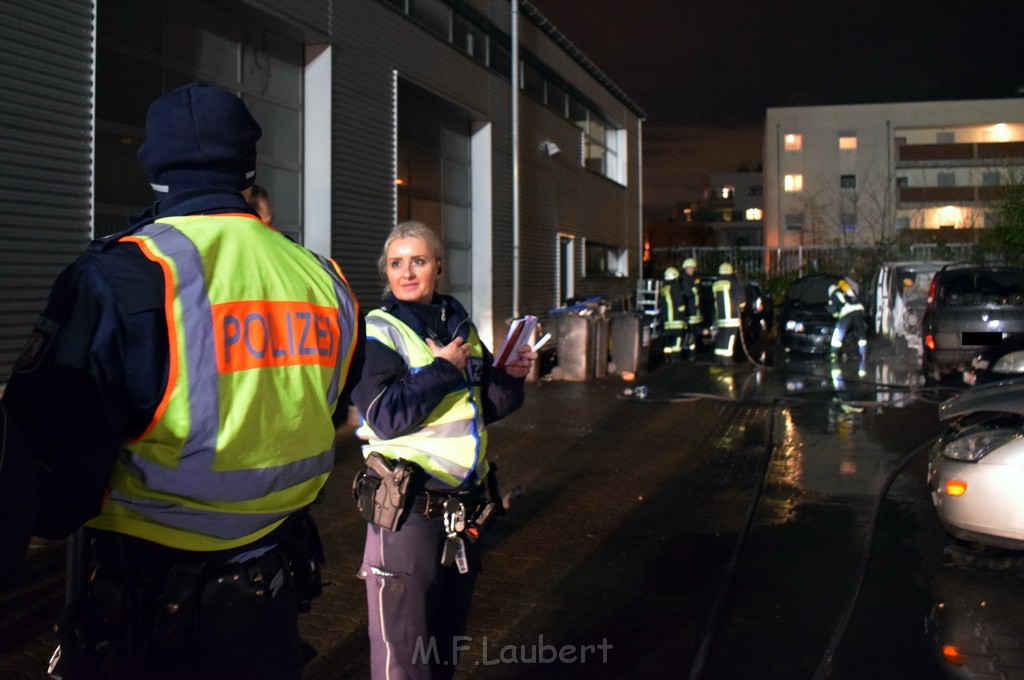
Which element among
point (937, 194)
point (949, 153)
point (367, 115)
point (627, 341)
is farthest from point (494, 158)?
point (949, 153)

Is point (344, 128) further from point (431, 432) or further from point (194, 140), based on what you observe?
point (194, 140)

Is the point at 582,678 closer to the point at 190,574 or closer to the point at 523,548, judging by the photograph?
the point at 523,548

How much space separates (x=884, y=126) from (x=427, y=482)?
64.7 metres

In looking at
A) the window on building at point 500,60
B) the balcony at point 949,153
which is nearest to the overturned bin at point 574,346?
the window on building at point 500,60

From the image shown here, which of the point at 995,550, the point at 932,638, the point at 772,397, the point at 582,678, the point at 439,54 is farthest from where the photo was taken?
the point at 439,54

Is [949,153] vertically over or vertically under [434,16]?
over

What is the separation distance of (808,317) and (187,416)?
17401mm

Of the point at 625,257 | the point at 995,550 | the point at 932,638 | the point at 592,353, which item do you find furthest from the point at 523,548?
the point at 625,257

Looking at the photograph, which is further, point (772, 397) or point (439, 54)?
point (439, 54)

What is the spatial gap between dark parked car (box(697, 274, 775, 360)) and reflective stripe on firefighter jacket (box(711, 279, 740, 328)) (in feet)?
5.68

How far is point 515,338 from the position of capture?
348 cm

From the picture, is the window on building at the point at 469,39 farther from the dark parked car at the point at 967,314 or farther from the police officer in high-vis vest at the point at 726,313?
the dark parked car at the point at 967,314

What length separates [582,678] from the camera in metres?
4.07

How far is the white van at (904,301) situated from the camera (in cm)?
1705
